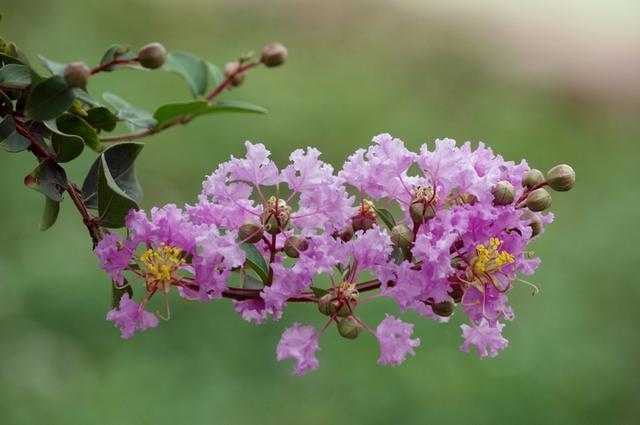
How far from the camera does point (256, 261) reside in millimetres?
A: 902

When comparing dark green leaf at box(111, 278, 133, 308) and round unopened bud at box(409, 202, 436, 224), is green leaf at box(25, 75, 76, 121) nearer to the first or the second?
dark green leaf at box(111, 278, 133, 308)

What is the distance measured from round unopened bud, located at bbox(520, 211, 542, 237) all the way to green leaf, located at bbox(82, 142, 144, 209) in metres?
0.41

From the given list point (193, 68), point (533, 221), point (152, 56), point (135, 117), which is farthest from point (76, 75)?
point (193, 68)

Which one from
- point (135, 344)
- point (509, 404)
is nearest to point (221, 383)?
point (135, 344)

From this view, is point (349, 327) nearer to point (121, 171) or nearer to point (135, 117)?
point (121, 171)

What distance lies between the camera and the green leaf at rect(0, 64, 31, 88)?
92cm

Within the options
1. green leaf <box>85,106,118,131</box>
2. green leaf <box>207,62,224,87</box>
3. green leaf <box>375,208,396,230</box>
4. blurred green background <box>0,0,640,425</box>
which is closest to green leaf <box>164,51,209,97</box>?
green leaf <box>207,62,224,87</box>

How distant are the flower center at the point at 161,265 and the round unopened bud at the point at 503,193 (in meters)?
0.32

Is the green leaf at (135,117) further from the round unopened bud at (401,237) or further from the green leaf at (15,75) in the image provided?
the round unopened bud at (401,237)

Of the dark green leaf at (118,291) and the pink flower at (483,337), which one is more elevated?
the pink flower at (483,337)

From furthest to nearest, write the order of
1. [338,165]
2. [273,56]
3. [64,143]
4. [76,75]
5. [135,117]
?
1. [338,165]
2. [273,56]
3. [135,117]
4. [64,143]
5. [76,75]

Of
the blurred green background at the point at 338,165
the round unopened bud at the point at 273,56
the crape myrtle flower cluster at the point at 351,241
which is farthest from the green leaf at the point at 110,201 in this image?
the blurred green background at the point at 338,165

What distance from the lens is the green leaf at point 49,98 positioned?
85cm

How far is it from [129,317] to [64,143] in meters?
0.19
